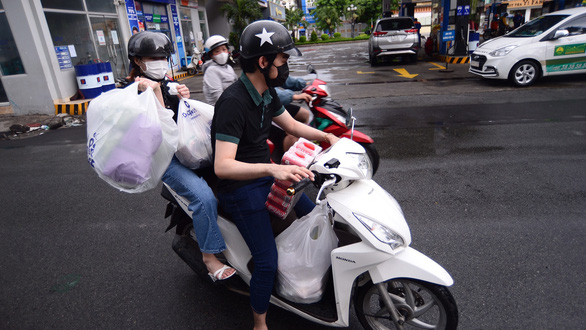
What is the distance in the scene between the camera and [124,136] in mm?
1968

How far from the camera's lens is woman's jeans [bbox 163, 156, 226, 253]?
7.25 ft

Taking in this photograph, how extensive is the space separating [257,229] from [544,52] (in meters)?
10.0

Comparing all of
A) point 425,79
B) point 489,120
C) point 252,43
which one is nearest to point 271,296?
point 252,43

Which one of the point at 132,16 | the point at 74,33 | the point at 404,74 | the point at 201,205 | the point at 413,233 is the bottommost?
the point at 413,233

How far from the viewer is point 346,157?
1873 millimetres

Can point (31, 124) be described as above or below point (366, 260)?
below

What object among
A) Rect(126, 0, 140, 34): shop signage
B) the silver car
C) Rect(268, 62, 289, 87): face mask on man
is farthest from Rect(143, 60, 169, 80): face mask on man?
the silver car

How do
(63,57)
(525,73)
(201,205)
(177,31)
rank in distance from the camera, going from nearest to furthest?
(201,205) → (525,73) → (63,57) → (177,31)

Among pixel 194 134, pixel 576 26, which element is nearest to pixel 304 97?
pixel 194 134

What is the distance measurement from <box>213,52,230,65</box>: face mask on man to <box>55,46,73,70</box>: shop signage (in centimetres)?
866

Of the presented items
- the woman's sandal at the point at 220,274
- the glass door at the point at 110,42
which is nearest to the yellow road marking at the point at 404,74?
the glass door at the point at 110,42

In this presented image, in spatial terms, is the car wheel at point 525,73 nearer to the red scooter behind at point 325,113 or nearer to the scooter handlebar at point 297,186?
the red scooter behind at point 325,113

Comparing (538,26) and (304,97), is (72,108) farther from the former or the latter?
(538,26)

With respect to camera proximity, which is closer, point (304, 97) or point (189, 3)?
point (304, 97)
